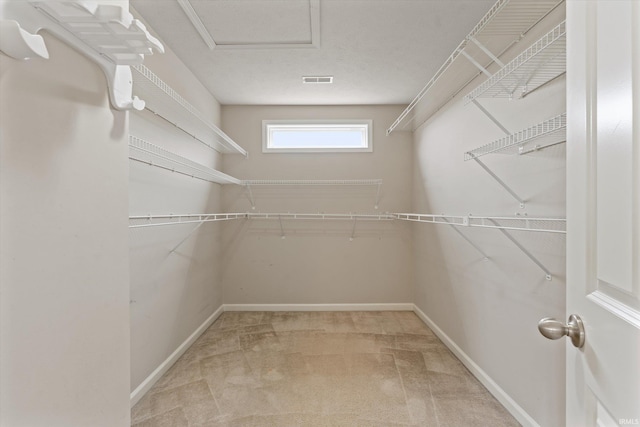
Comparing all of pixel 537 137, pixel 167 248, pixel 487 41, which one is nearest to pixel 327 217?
pixel 167 248

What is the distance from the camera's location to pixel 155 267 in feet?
6.11

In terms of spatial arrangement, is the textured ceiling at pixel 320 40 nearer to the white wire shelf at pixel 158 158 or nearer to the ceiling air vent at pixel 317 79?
the ceiling air vent at pixel 317 79

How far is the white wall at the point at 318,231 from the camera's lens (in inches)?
124

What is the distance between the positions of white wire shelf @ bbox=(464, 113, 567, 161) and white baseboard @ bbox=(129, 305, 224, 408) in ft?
7.00

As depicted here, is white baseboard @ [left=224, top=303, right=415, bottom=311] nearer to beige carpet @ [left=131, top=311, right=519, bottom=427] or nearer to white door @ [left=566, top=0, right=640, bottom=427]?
beige carpet @ [left=131, top=311, right=519, bottom=427]

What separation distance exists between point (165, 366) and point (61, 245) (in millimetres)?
1761

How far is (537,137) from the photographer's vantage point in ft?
3.97

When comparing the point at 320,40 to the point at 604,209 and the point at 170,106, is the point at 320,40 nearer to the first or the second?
the point at 170,106

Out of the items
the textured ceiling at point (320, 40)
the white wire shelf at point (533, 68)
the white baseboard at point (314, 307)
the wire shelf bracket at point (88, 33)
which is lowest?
the white baseboard at point (314, 307)

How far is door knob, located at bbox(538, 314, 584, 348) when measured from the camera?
55cm

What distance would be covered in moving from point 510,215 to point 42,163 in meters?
1.94

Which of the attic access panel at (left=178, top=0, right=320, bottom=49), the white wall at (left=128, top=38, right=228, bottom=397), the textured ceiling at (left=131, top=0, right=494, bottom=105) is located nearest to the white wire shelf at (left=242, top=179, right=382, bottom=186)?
the white wall at (left=128, top=38, right=228, bottom=397)

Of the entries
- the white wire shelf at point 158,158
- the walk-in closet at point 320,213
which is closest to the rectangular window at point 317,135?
the walk-in closet at point 320,213

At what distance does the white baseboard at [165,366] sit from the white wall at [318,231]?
0.60 metres
